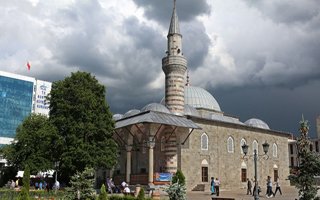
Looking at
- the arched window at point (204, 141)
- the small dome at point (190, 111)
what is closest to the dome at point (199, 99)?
the small dome at point (190, 111)

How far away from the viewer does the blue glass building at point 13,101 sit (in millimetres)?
53031

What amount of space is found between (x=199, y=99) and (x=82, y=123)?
51.2ft

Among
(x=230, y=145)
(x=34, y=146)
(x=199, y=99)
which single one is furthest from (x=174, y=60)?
(x=34, y=146)

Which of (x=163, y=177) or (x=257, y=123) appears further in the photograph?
(x=257, y=123)

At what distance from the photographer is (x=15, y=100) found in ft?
180

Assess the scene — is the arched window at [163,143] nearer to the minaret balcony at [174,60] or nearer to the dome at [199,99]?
the minaret balcony at [174,60]

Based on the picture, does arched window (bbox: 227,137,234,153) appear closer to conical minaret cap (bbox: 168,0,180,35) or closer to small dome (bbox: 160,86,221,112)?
small dome (bbox: 160,86,221,112)

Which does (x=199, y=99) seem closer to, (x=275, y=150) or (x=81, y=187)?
(x=275, y=150)

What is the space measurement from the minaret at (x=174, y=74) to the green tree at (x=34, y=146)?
996cm

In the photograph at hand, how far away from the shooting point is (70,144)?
24234 mm

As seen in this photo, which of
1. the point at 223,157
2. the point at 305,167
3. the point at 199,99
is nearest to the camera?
the point at 305,167

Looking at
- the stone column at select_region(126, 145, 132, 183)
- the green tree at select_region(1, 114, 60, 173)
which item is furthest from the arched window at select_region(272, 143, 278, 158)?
the green tree at select_region(1, 114, 60, 173)

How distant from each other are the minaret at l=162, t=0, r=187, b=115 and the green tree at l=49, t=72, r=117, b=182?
20.0 feet

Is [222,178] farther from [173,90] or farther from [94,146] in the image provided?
[94,146]
